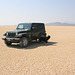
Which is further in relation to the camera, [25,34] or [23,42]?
[25,34]

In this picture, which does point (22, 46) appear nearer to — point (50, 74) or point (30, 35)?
point (30, 35)

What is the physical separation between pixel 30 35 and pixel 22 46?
127cm

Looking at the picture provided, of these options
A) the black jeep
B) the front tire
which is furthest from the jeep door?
the front tire

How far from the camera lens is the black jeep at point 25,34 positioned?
27.6ft

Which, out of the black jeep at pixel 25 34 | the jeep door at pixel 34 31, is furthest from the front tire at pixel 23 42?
the jeep door at pixel 34 31

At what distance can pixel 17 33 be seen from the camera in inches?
335

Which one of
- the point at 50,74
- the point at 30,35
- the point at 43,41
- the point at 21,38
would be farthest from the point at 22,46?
the point at 50,74

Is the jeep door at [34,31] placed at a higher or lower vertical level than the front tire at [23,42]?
higher

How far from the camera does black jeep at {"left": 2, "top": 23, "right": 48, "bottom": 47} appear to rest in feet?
27.6

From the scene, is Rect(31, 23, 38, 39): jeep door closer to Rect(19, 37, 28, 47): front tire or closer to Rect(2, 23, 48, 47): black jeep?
Rect(2, 23, 48, 47): black jeep

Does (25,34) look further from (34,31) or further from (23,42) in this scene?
(34,31)

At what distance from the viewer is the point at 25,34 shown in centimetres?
872

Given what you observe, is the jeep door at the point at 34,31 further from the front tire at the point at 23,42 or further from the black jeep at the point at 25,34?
the front tire at the point at 23,42

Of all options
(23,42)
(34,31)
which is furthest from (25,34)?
(34,31)
